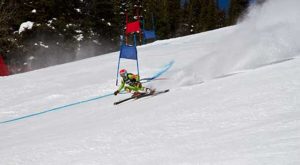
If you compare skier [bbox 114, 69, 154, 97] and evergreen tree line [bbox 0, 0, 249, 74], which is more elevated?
evergreen tree line [bbox 0, 0, 249, 74]

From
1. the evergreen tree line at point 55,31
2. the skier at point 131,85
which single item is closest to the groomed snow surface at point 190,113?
the skier at point 131,85

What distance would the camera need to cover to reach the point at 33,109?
414 inches

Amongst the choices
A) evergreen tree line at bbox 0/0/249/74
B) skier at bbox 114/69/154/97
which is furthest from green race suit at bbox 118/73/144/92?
evergreen tree line at bbox 0/0/249/74

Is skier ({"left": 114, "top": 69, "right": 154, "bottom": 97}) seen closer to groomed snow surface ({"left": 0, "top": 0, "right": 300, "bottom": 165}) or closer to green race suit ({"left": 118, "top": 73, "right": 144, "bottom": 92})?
green race suit ({"left": 118, "top": 73, "right": 144, "bottom": 92})

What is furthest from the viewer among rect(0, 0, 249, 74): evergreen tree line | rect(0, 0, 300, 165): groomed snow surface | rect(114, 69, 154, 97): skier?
rect(0, 0, 249, 74): evergreen tree line

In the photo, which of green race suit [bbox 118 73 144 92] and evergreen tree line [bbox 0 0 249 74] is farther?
evergreen tree line [bbox 0 0 249 74]

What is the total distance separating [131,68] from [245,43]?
14.8 ft

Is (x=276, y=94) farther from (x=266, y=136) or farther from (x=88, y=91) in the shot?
(x=88, y=91)

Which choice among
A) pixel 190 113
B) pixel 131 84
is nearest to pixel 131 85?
pixel 131 84

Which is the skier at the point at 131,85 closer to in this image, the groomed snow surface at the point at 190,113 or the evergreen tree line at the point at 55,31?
the groomed snow surface at the point at 190,113

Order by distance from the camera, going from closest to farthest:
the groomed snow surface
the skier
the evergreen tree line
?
the groomed snow surface → the skier → the evergreen tree line

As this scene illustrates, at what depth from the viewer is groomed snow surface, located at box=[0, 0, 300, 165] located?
4.14 metres

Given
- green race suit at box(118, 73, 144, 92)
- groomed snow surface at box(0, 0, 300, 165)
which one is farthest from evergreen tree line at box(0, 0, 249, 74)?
green race suit at box(118, 73, 144, 92)

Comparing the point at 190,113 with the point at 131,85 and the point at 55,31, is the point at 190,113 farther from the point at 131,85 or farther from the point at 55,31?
the point at 55,31
